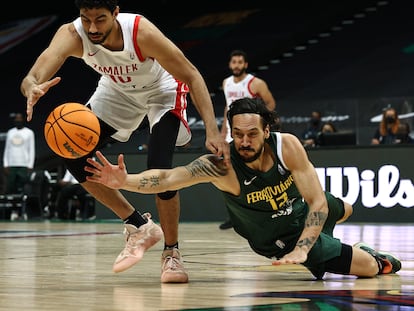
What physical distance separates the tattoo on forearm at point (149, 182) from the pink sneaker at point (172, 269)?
638 mm

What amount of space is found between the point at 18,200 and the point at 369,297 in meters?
12.7

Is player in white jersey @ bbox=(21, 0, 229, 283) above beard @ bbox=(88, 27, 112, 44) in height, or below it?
below

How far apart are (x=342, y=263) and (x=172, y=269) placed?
37.0 inches

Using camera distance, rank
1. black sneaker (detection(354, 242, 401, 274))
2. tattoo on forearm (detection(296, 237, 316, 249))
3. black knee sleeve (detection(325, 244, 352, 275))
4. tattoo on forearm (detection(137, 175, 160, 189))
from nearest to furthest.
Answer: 1. tattoo on forearm (detection(296, 237, 316, 249))
2. tattoo on forearm (detection(137, 175, 160, 189))
3. black knee sleeve (detection(325, 244, 352, 275))
4. black sneaker (detection(354, 242, 401, 274))

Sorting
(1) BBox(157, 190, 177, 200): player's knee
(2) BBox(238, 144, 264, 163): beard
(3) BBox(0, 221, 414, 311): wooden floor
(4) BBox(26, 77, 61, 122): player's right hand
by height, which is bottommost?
(3) BBox(0, 221, 414, 311): wooden floor

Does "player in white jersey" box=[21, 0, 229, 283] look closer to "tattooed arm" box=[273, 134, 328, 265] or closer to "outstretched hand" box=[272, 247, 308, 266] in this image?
"tattooed arm" box=[273, 134, 328, 265]

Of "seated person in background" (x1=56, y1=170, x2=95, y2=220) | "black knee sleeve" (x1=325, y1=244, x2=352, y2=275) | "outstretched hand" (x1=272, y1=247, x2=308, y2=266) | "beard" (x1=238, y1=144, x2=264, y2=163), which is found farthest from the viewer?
"seated person in background" (x1=56, y1=170, x2=95, y2=220)

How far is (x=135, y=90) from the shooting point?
217 inches

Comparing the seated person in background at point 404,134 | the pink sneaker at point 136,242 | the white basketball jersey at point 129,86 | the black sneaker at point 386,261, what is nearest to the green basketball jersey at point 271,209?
the black sneaker at point 386,261

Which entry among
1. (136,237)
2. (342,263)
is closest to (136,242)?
(136,237)

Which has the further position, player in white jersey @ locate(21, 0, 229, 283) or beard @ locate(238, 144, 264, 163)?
player in white jersey @ locate(21, 0, 229, 283)

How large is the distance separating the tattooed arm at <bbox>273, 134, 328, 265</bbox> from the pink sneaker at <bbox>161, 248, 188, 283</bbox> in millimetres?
741

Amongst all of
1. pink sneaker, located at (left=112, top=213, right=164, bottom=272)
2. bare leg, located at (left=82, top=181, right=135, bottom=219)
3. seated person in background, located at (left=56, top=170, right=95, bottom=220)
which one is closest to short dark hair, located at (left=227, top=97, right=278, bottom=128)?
pink sneaker, located at (left=112, top=213, right=164, bottom=272)

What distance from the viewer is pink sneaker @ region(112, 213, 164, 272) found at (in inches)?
200
